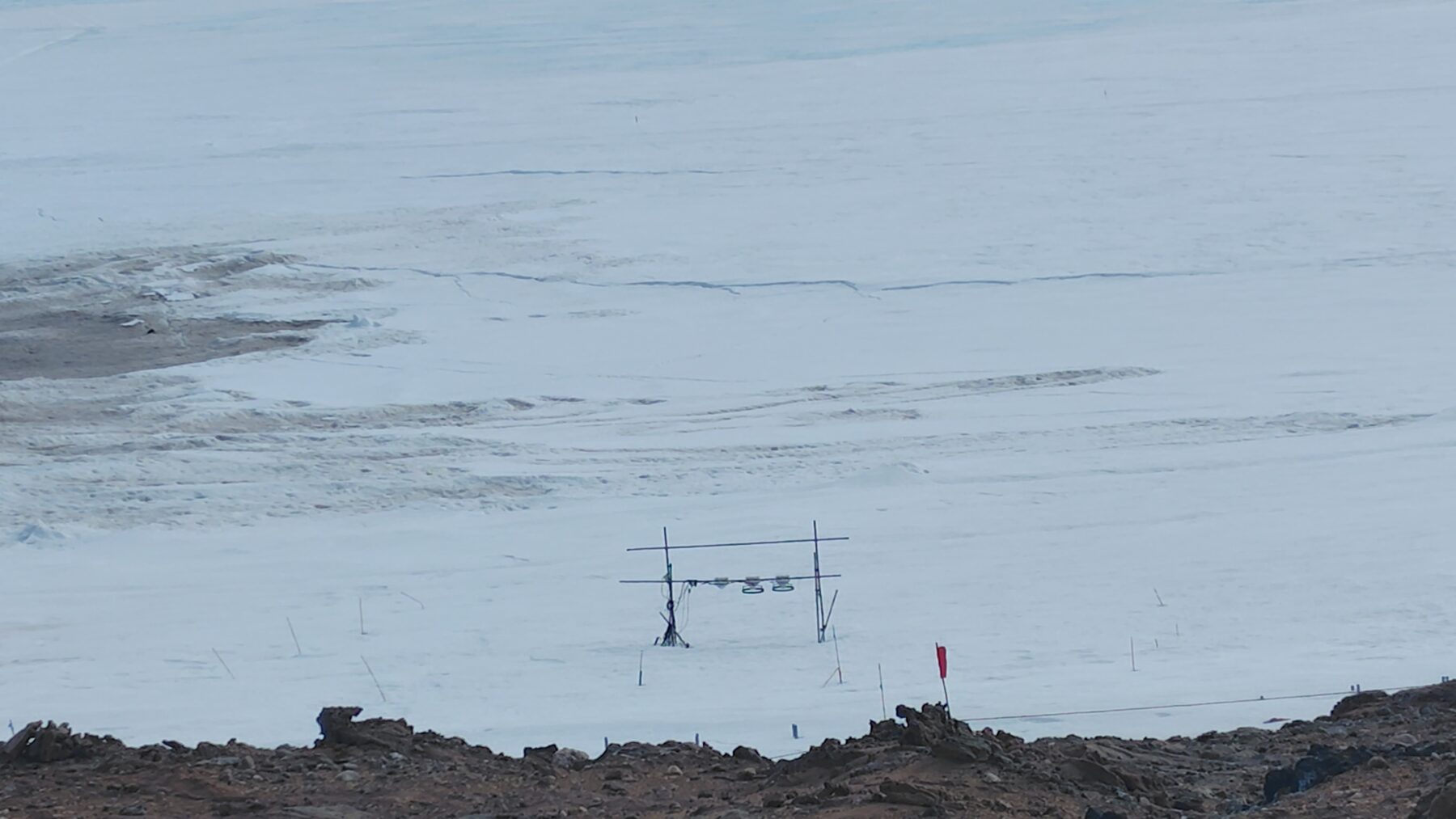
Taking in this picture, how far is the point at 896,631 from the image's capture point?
985 cm

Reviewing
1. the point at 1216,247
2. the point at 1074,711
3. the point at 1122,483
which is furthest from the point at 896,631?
the point at 1216,247

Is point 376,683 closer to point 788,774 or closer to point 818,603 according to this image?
point 818,603

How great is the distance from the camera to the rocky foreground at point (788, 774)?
5594 mm

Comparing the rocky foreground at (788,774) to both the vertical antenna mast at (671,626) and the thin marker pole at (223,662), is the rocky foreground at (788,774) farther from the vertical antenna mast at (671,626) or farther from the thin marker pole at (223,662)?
the vertical antenna mast at (671,626)

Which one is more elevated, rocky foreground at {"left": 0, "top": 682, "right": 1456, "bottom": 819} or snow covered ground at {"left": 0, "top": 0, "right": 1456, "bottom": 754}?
snow covered ground at {"left": 0, "top": 0, "right": 1456, "bottom": 754}

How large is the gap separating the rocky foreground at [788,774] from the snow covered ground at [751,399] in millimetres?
1321

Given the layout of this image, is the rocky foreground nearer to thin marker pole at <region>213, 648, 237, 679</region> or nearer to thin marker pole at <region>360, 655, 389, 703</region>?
thin marker pole at <region>360, 655, 389, 703</region>

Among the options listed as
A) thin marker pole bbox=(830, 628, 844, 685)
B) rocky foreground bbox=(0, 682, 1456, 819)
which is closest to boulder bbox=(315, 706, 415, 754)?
rocky foreground bbox=(0, 682, 1456, 819)

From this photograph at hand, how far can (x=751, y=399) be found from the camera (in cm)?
1423

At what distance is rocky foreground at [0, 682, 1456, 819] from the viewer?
5594 mm

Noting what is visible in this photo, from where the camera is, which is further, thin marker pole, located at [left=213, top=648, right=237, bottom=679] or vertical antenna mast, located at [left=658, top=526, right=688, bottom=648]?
vertical antenna mast, located at [left=658, top=526, right=688, bottom=648]

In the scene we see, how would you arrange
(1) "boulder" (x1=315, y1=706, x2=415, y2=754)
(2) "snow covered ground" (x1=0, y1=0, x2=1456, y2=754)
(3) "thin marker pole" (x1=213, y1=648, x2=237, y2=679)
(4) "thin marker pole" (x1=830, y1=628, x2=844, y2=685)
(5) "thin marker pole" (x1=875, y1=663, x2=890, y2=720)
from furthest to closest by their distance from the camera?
(3) "thin marker pole" (x1=213, y1=648, x2=237, y2=679), (2) "snow covered ground" (x1=0, y1=0, x2=1456, y2=754), (4) "thin marker pole" (x1=830, y1=628, x2=844, y2=685), (5) "thin marker pole" (x1=875, y1=663, x2=890, y2=720), (1) "boulder" (x1=315, y1=706, x2=415, y2=754)

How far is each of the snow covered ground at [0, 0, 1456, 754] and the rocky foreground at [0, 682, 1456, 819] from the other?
1.32 metres

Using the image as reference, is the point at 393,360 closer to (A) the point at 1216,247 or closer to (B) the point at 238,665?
(B) the point at 238,665
